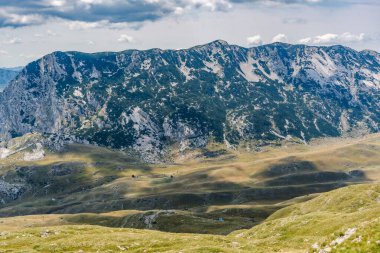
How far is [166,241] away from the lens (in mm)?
76188

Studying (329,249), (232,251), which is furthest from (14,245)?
(329,249)

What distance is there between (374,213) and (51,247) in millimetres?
63963

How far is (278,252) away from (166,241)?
1072 inches

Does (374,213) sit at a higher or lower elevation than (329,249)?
lower

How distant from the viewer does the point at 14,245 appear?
81812mm

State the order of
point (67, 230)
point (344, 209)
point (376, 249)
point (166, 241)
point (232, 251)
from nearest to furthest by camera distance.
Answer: point (376, 249)
point (232, 251)
point (166, 241)
point (67, 230)
point (344, 209)

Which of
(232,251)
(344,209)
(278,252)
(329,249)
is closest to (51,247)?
(232,251)

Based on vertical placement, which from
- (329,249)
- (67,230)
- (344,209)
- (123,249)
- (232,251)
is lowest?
(344,209)

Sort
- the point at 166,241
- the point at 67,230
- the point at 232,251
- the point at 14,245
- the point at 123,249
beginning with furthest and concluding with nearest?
the point at 67,230 → the point at 14,245 → the point at 166,241 → the point at 123,249 → the point at 232,251

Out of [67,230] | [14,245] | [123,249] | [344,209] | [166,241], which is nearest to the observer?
[123,249]

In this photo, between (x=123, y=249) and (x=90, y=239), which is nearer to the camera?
(x=123, y=249)

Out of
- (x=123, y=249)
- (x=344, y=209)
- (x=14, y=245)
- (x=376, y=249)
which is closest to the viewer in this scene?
(x=376, y=249)

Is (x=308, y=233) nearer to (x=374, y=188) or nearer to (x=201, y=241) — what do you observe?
(x=201, y=241)

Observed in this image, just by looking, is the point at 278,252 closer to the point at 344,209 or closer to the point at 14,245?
the point at 14,245
